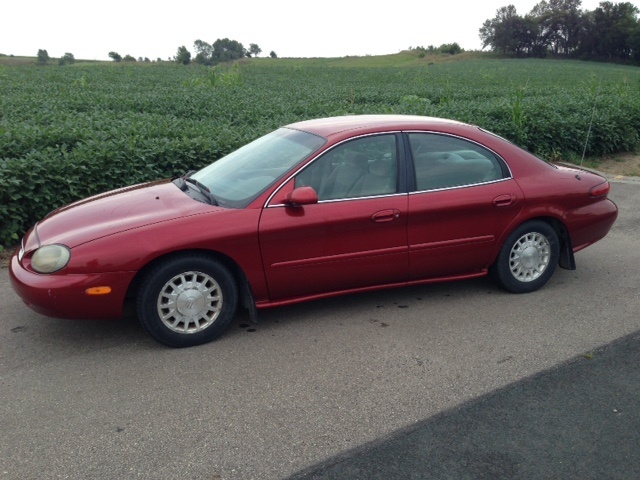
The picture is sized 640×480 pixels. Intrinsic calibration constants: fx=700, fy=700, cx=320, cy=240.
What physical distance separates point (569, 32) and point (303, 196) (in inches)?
3824

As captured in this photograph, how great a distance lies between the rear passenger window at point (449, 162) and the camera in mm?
5473

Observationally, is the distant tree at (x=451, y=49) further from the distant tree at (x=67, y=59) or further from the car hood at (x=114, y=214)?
the car hood at (x=114, y=214)

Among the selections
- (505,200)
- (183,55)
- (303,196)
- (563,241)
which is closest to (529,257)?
(563,241)

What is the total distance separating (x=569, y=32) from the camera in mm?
92125

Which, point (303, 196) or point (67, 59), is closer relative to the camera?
point (303, 196)

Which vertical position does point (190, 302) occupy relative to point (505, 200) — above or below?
below

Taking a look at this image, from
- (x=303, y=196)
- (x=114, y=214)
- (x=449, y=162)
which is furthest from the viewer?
(x=449, y=162)

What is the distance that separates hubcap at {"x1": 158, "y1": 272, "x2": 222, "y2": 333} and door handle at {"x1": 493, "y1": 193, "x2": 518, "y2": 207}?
2.35 metres

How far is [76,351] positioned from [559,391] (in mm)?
3113

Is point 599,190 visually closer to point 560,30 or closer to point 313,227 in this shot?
point 313,227

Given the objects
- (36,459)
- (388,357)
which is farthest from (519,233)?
(36,459)

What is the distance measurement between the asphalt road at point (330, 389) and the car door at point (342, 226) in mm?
355

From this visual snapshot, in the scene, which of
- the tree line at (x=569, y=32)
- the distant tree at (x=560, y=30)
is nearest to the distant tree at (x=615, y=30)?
the tree line at (x=569, y=32)

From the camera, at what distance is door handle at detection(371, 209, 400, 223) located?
5180 millimetres
